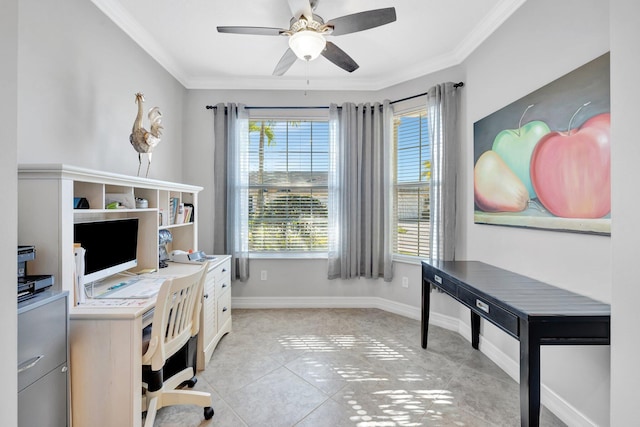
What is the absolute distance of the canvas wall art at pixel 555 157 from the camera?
4.65 ft

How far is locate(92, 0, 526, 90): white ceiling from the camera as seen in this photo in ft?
7.04

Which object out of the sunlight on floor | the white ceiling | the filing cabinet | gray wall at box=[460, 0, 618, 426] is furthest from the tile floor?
the white ceiling

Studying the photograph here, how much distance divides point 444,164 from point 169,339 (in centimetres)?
267

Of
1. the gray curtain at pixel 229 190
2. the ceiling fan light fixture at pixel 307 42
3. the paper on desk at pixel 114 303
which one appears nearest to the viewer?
the paper on desk at pixel 114 303

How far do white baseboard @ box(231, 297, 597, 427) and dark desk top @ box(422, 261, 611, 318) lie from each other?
64 cm

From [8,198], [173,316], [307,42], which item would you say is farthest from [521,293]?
[8,198]

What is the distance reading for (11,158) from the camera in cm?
73

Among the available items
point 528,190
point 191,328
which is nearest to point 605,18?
point 528,190

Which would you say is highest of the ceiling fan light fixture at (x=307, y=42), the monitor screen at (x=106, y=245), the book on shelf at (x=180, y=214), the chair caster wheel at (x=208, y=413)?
the ceiling fan light fixture at (x=307, y=42)

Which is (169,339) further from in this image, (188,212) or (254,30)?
(254,30)

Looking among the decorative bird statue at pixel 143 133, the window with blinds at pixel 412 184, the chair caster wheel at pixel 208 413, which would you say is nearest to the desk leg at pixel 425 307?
the window with blinds at pixel 412 184

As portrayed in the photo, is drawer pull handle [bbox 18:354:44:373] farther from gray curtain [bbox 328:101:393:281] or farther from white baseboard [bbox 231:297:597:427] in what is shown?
gray curtain [bbox 328:101:393:281]

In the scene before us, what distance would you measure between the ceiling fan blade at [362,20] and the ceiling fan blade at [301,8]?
0.14m

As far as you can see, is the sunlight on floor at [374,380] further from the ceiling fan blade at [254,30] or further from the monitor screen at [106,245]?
the ceiling fan blade at [254,30]
